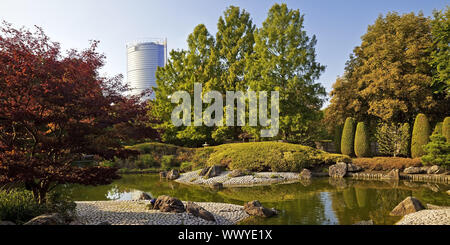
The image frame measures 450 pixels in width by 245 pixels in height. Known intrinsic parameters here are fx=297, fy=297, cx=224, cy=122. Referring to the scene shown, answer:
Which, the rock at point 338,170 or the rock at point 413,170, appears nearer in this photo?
the rock at point 413,170

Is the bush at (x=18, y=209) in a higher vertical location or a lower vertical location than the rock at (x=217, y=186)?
higher

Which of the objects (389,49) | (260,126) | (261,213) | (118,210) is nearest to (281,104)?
(260,126)

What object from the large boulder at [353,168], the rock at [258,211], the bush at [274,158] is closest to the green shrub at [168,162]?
the bush at [274,158]

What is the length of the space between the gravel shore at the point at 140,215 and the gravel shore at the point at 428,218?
3.85 metres

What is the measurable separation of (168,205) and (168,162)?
44.3 feet

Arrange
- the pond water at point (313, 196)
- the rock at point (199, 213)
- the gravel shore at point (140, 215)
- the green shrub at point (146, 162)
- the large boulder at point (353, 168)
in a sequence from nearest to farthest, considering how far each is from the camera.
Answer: the gravel shore at point (140, 215) → the rock at point (199, 213) → the pond water at point (313, 196) → the large boulder at point (353, 168) → the green shrub at point (146, 162)

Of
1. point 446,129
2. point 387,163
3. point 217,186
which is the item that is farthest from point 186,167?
point 446,129

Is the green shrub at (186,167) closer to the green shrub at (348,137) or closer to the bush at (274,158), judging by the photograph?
the bush at (274,158)

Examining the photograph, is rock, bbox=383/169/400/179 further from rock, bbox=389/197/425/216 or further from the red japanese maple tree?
the red japanese maple tree

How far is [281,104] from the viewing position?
69.8ft

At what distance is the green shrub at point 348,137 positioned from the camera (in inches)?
869

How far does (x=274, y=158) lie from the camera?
1725cm

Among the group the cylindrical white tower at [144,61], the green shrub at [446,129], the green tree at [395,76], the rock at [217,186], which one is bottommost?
the rock at [217,186]
